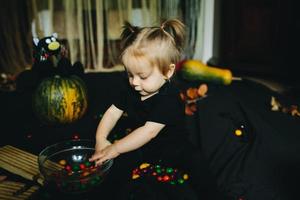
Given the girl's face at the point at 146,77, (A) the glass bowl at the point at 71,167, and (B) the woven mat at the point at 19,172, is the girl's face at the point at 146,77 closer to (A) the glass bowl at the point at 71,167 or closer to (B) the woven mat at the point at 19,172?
(A) the glass bowl at the point at 71,167

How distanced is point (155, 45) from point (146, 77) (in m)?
0.10

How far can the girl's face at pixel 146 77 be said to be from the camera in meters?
0.97

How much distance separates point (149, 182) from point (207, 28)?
2102mm

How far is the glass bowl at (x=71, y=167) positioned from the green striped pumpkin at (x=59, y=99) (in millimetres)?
370

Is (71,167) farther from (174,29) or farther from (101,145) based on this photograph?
(174,29)

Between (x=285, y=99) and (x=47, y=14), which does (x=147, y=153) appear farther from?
(x=47, y=14)

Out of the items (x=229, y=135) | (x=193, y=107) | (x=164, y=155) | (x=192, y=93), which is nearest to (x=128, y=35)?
(x=164, y=155)

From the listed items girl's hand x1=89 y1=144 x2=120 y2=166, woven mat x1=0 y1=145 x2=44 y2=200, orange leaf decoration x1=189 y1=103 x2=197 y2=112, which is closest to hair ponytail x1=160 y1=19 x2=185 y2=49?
girl's hand x1=89 y1=144 x2=120 y2=166

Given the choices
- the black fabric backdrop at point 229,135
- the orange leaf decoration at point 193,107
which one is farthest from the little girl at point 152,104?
the orange leaf decoration at point 193,107

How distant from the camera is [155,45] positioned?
969 millimetres

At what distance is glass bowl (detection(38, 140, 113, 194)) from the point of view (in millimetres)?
927

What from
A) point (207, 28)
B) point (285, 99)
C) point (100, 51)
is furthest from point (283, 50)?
point (100, 51)

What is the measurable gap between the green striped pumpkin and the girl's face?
54 cm

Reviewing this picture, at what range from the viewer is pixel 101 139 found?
112 centimetres
